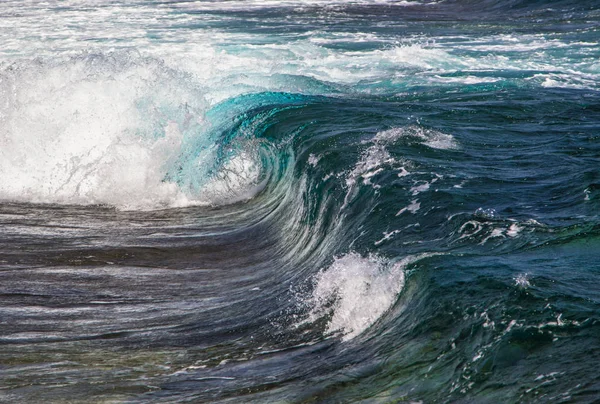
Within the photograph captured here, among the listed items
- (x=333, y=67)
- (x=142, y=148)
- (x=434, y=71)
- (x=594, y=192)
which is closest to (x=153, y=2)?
(x=333, y=67)

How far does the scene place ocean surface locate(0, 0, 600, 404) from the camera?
4.89m

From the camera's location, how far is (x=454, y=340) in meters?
4.77

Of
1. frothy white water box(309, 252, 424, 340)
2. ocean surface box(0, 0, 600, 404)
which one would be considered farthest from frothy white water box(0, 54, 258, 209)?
frothy white water box(309, 252, 424, 340)

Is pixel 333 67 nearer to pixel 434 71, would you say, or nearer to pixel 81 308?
pixel 434 71

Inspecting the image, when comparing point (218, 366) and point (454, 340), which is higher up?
point (454, 340)

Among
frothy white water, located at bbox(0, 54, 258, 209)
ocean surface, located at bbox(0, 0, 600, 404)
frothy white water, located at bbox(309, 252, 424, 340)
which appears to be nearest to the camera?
ocean surface, located at bbox(0, 0, 600, 404)

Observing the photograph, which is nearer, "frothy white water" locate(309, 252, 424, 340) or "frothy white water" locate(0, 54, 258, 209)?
"frothy white water" locate(309, 252, 424, 340)

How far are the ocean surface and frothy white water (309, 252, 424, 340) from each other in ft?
0.06

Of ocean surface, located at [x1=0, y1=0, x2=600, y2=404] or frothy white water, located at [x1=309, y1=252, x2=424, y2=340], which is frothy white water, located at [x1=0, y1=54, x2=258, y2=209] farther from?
frothy white water, located at [x1=309, y1=252, x2=424, y2=340]

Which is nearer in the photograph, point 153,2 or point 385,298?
point 385,298

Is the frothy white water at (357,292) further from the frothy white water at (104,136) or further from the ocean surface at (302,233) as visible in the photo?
the frothy white water at (104,136)

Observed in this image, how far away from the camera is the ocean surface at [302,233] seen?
16.0 ft

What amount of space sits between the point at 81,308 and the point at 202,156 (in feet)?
17.4

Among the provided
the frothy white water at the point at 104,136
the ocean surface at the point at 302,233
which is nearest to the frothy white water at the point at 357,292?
the ocean surface at the point at 302,233
